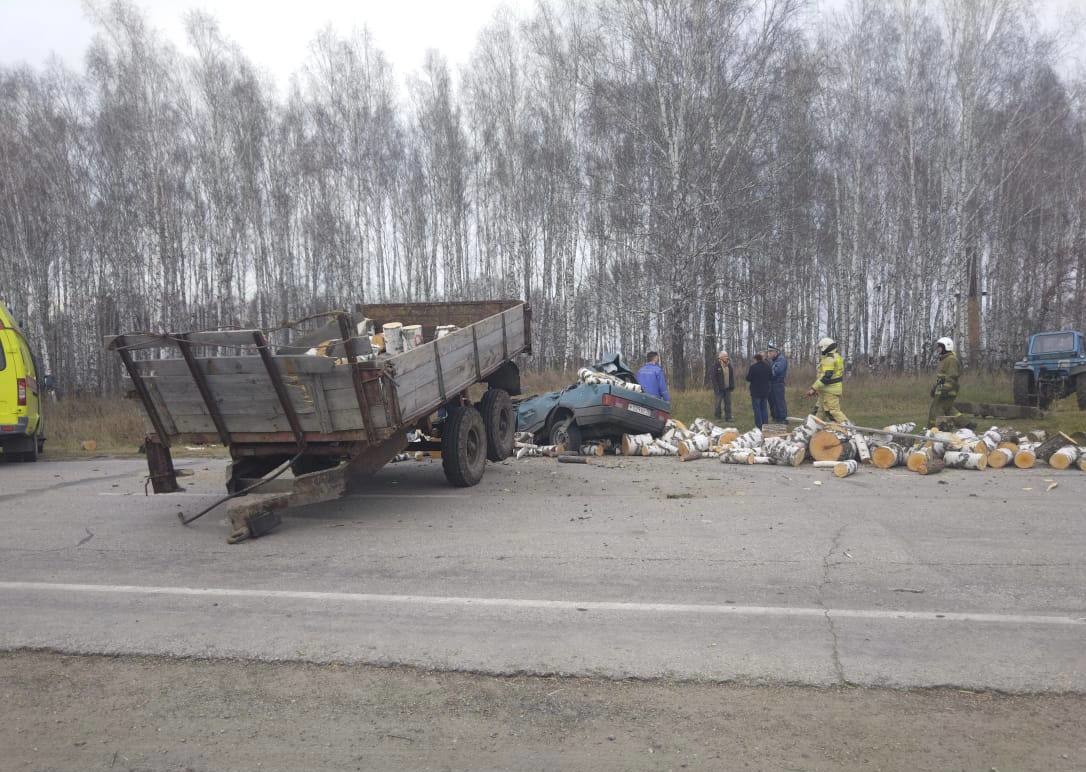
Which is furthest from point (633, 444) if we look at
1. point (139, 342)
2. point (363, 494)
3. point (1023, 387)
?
point (1023, 387)

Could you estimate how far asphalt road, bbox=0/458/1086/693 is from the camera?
4.21 m

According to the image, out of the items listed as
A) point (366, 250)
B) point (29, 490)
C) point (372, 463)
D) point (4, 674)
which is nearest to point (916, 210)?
point (366, 250)

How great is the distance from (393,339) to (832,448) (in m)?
6.35

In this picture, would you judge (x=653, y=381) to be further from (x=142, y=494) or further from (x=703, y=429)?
(x=142, y=494)

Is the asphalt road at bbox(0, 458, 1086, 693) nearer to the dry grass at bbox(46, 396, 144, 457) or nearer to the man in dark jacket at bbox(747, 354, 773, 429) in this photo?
the man in dark jacket at bbox(747, 354, 773, 429)

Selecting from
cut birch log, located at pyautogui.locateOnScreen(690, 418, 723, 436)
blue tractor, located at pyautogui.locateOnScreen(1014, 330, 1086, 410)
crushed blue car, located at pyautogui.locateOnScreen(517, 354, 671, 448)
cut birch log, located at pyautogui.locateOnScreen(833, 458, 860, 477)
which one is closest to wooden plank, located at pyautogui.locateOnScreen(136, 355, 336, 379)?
crushed blue car, located at pyautogui.locateOnScreen(517, 354, 671, 448)

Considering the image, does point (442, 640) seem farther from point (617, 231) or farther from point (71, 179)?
point (71, 179)

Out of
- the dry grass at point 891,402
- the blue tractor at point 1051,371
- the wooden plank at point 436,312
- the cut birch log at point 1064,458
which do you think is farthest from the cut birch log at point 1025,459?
the blue tractor at point 1051,371

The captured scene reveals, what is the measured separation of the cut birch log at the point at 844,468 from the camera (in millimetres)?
10289

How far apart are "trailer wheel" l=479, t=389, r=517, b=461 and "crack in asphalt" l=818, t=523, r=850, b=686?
4.47 meters

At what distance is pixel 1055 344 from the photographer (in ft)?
64.7

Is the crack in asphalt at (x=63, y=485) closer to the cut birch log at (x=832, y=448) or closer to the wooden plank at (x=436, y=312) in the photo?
the wooden plank at (x=436, y=312)

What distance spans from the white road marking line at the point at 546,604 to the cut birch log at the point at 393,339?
11.5 feet

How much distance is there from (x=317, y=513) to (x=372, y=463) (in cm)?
99
